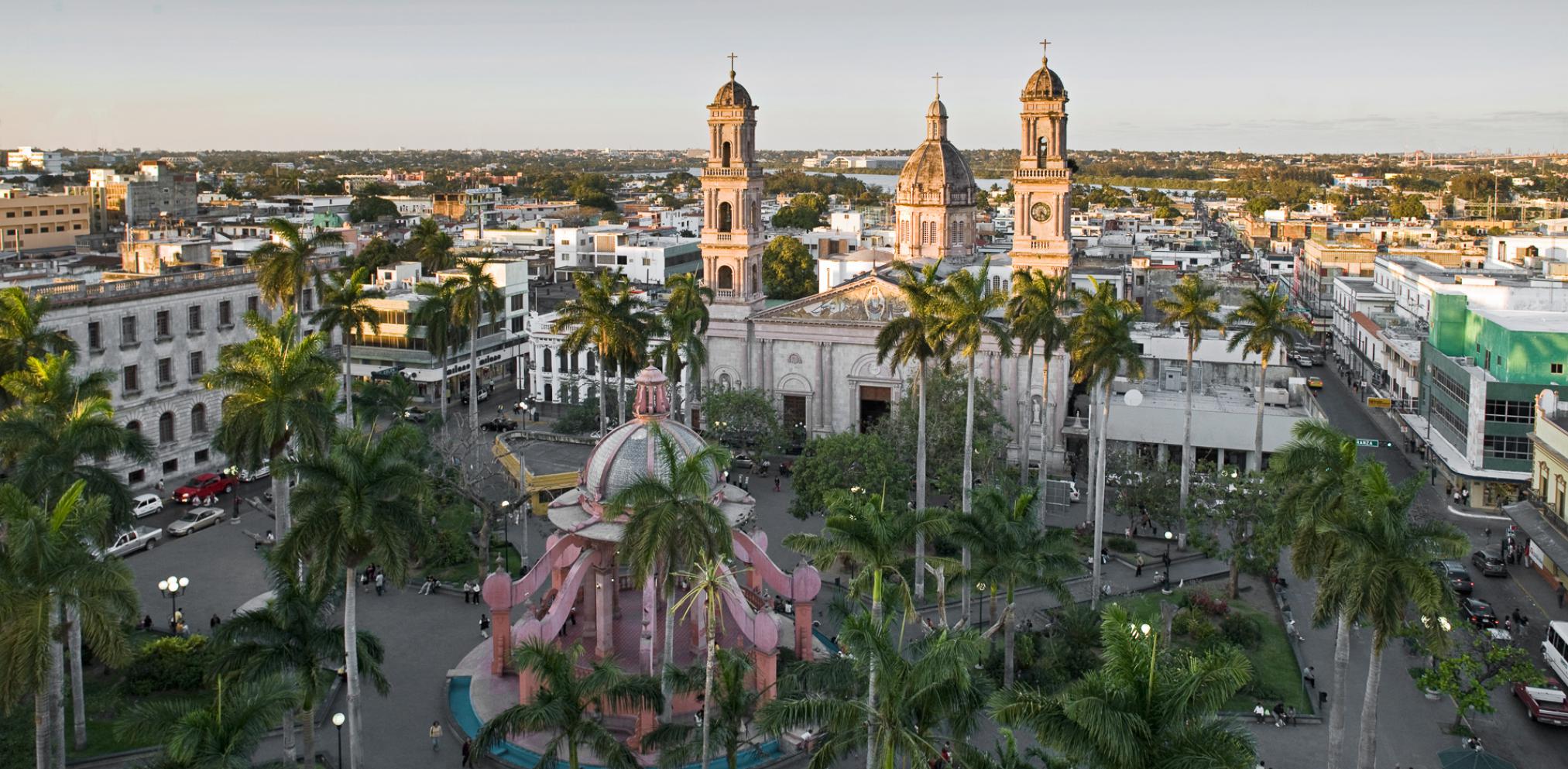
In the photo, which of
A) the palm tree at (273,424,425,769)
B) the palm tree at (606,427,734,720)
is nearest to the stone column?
the palm tree at (606,427,734,720)

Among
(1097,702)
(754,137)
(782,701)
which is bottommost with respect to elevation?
(782,701)

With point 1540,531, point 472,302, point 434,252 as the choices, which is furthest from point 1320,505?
point 434,252

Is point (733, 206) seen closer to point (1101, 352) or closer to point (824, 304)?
point (824, 304)

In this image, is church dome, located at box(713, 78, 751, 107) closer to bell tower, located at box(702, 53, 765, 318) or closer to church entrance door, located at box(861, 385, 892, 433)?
bell tower, located at box(702, 53, 765, 318)

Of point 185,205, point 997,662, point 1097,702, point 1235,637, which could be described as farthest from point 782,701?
point 185,205

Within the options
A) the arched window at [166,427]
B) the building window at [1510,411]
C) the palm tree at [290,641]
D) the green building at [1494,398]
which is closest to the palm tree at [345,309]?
the arched window at [166,427]

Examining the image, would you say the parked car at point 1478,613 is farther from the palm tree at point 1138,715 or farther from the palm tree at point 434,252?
the palm tree at point 434,252

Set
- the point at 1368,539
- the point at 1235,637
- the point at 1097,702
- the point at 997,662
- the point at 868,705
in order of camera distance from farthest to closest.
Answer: the point at 1235,637 < the point at 997,662 < the point at 1368,539 < the point at 868,705 < the point at 1097,702

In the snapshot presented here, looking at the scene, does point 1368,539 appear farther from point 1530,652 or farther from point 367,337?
point 367,337
